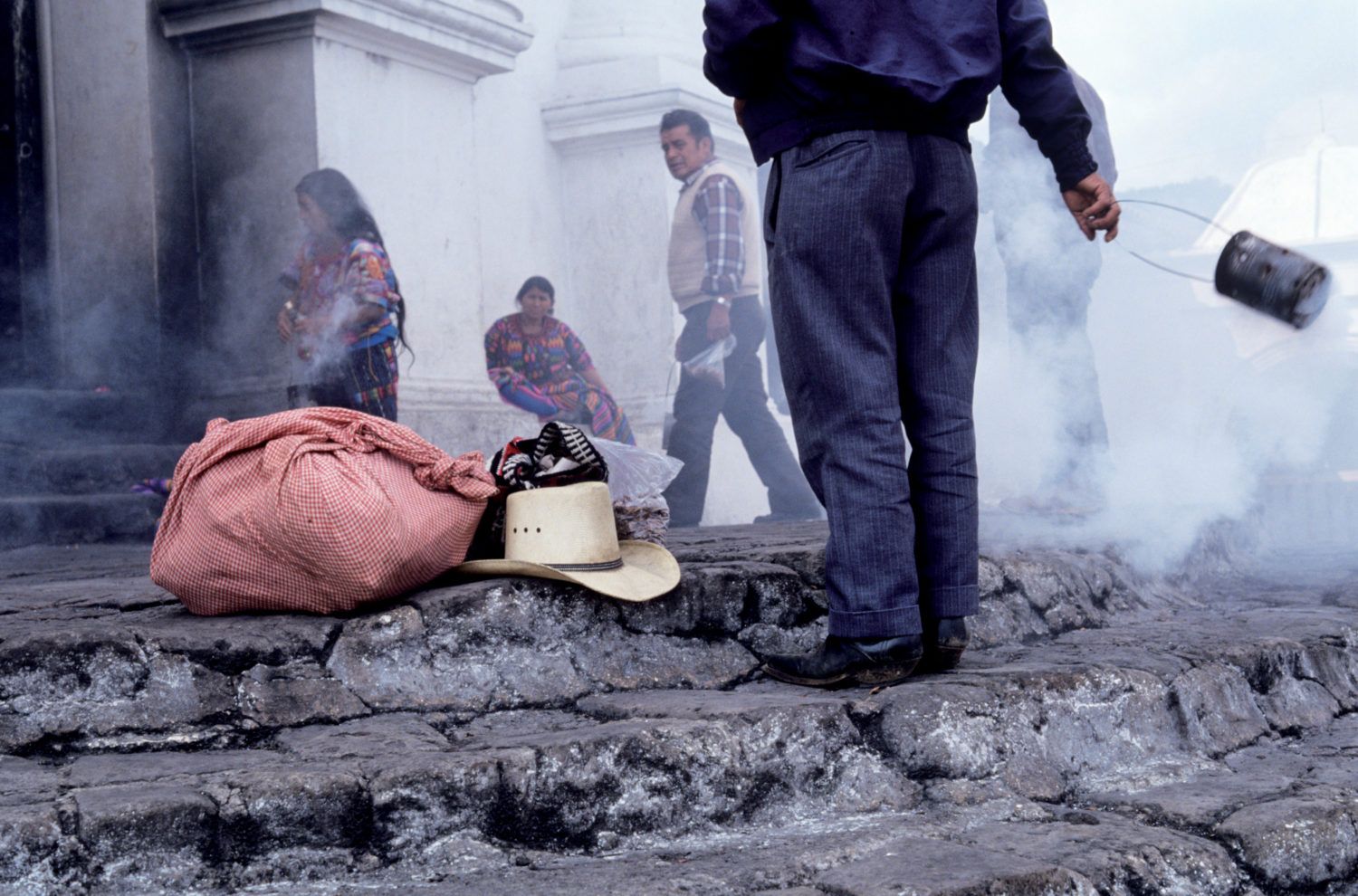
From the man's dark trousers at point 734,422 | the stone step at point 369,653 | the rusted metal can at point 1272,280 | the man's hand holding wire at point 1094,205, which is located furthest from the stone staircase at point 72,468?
the rusted metal can at point 1272,280

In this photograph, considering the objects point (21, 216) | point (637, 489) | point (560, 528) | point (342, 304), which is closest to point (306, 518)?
point (560, 528)

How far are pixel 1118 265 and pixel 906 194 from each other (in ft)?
28.3

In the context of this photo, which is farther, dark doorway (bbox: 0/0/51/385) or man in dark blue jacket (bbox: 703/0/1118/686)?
dark doorway (bbox: 0/0/51/385)

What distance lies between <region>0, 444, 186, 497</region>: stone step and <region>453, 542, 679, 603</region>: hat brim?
3354 mm

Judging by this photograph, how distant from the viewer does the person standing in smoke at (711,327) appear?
704 cm

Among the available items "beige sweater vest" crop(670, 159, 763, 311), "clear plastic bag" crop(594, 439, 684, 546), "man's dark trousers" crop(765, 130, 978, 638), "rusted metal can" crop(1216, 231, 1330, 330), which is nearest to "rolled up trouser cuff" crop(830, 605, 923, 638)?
"man's dark trousers" crop(765, 130, 978, 638)

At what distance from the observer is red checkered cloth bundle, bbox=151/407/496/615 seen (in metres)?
2.46

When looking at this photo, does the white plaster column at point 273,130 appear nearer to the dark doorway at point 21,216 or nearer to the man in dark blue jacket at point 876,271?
the dark doorway at point 21,216

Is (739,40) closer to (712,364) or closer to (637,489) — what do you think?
(637,489)

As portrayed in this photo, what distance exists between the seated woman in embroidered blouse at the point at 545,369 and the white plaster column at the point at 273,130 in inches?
24.9

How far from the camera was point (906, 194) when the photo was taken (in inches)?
99.3

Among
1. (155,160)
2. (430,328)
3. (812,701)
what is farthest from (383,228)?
(812,701)

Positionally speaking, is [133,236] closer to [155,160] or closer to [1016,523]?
[155,160]

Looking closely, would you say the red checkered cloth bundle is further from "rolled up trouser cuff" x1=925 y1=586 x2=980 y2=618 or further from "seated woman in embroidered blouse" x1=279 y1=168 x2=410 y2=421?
"seated woman in embroidered blouse" x1=279 y1=168 x2=410 y2=421
